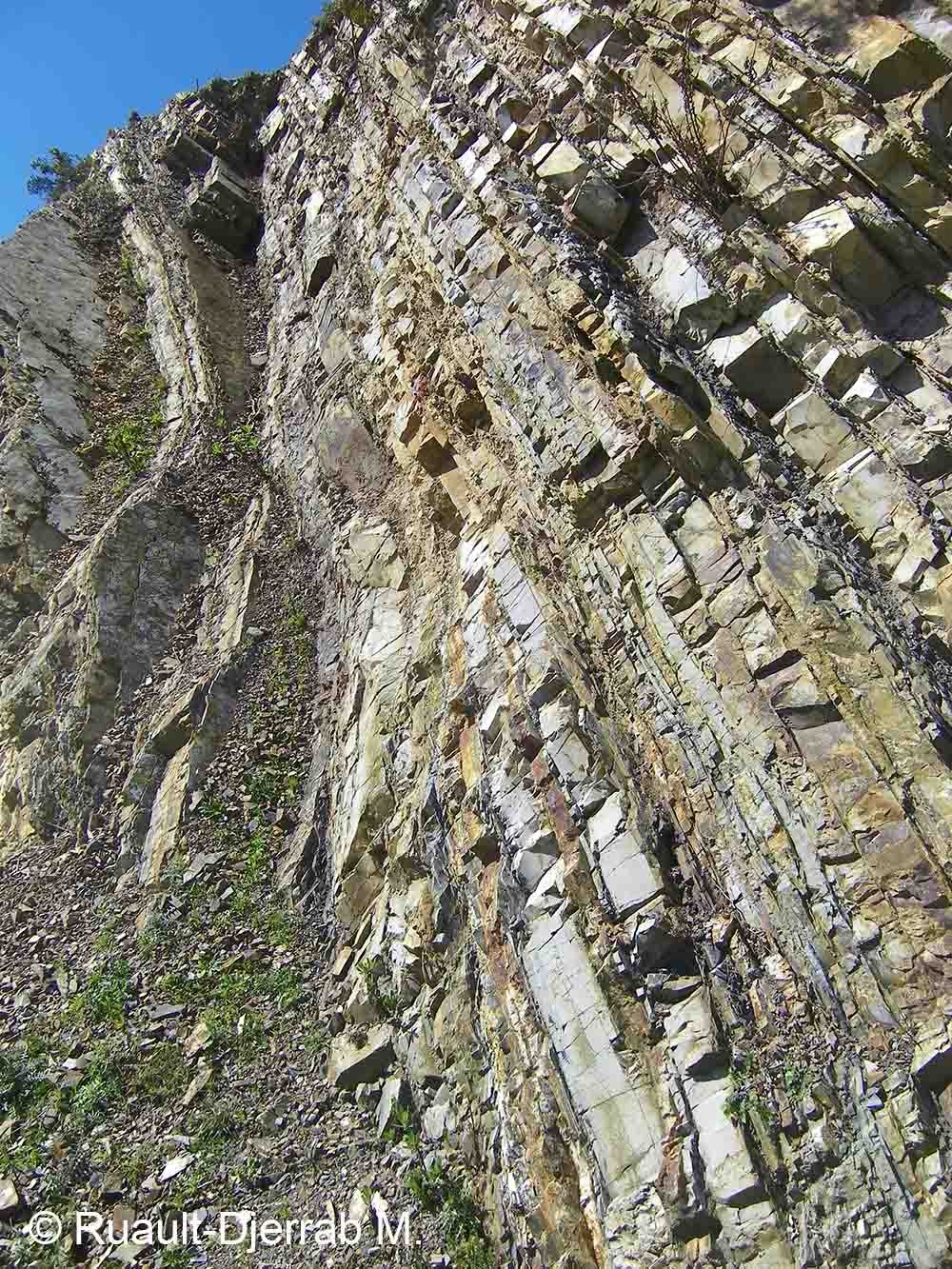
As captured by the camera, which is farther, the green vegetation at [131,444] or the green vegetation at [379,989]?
the green vegetation at [131,444]

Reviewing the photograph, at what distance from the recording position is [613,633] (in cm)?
694

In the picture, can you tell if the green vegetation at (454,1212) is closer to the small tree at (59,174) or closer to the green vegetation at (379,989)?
the green vegetation at (379,989)

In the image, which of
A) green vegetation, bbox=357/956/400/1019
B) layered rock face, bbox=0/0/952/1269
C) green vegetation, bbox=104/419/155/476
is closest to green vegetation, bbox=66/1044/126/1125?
layered rock face, bbox=0/0/952/1269

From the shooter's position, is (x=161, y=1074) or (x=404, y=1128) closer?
(x=404, y=1128)

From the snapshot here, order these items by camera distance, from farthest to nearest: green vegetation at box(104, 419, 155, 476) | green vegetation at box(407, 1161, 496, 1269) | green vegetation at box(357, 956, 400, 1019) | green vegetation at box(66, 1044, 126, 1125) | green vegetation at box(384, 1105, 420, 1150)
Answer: green vegetation at box(104, 419, 155, 476)
green vegetation at box(66, 1044, 126, 1125)
green vegetation at box(357, 956, 400, 1019)
green vegetation at box(384, 1105, 420, 1150)
green vegetation at box(407, 1161, 496, 1269)

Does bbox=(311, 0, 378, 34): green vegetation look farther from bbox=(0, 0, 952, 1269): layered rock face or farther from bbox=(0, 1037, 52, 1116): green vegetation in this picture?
bbox=(0, 1037, 52, 1116): green vegetation

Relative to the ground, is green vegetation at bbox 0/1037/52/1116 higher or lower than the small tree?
lower

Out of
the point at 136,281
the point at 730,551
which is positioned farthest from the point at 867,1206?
the point at 136,281

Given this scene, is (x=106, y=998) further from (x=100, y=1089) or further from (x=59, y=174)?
(x=59, y=174)

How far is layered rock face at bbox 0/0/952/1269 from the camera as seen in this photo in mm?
4961

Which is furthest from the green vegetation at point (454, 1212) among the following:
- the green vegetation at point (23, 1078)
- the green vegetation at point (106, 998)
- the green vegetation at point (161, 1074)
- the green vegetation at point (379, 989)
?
the green vegetation at point (23, 1078)

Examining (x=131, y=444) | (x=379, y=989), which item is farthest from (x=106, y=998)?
(x=131, y=444)

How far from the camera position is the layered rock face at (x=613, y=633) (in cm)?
496

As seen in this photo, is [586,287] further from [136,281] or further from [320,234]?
[136,281]
